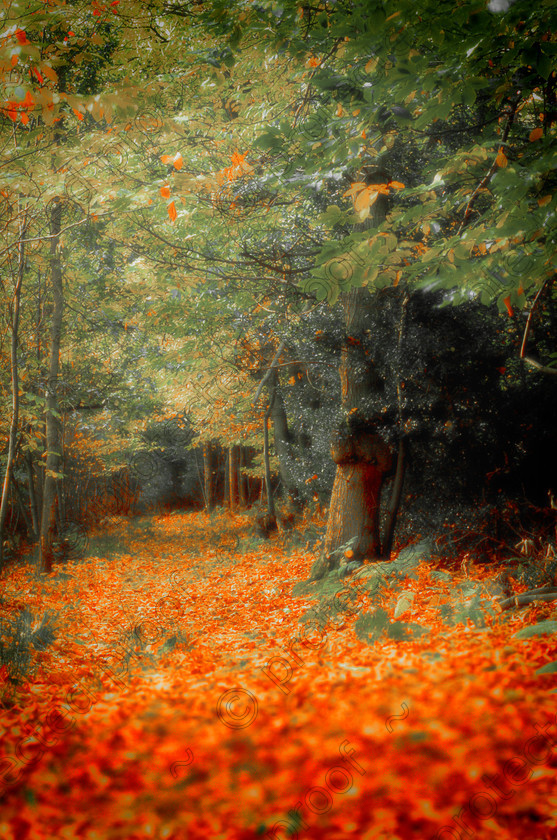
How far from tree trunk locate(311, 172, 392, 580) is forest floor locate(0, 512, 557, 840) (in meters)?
2.36

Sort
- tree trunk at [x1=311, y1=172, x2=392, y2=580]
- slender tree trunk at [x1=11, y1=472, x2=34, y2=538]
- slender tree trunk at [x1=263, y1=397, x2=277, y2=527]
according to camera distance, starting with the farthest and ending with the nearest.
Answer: slender tree trunk at [x1=263, y1=397, x2=277, y2=527] < slender tree trunk at [x1=11, y1=472, x2=34, y2=538] < tree trunk at [x1=311, y1=172, x2=392, y2=580]

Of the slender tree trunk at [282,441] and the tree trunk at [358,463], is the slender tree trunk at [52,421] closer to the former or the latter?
the slender tree trunk at [282,441]

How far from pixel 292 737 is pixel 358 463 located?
5.23 metres

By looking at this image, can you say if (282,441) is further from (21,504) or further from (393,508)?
(21,504)

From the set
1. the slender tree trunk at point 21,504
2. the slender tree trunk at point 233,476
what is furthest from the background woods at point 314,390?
the slender tree trunk at point 233,476

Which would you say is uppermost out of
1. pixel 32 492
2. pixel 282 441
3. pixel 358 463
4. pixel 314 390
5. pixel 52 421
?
pixel 314 390

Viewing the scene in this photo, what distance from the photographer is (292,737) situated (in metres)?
2.86

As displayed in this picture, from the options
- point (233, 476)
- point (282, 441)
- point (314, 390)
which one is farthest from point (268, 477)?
point (233, 476)

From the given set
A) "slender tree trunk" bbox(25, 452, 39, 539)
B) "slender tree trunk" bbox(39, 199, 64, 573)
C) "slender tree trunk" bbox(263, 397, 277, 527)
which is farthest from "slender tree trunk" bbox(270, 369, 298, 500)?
"slender tree trunk" bbox(25, 452, 39, 539)

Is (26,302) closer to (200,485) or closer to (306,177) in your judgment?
(306,177)

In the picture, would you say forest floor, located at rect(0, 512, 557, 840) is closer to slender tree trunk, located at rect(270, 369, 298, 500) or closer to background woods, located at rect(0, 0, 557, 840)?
background woods, located at rect(0, 0, 557, 840)

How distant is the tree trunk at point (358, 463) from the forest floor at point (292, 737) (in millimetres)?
2361

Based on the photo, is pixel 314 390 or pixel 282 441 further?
pixel 282 441

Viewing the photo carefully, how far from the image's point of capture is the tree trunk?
779cm
